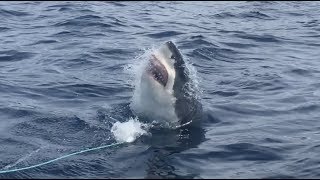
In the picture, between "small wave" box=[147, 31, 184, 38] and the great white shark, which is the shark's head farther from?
"small wave" box=[147, 31, 184, 38]

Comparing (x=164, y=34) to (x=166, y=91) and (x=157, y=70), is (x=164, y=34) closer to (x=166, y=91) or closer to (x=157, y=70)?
(x=166, y=91)

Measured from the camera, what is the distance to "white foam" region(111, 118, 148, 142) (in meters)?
8.76

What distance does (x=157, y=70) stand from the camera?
8.63 metres

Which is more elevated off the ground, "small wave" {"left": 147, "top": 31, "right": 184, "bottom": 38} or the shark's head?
the shark's head

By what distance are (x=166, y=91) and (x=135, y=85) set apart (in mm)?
1089

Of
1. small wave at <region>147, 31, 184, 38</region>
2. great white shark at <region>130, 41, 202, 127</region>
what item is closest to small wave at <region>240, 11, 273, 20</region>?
small wave at <region>147, 31, 184, 38</region>

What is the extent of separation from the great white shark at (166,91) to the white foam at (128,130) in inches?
7.9

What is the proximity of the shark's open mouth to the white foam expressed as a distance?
90 centimetres

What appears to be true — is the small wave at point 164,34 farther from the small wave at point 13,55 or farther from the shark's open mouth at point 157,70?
the shark's open mouth at point 157,70

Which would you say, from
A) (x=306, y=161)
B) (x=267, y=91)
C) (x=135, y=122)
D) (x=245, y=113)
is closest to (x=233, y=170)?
(x=306, y=161)

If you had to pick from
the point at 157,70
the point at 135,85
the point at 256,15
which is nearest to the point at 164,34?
Answer: the point at 256,15

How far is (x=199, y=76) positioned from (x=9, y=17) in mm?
10438

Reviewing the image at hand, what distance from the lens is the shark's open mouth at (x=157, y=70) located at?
8560 millimetres

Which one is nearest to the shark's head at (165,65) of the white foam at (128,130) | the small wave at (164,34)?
the white foam at (128,130)
